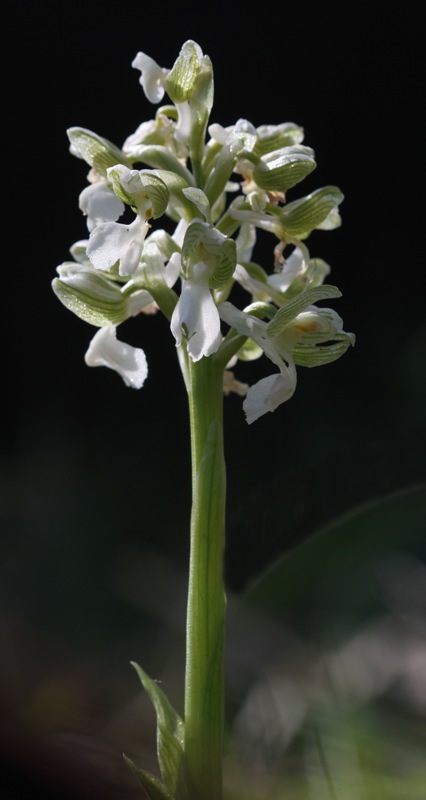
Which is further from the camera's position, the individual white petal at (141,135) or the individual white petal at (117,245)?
the individual white petal at (141,135)

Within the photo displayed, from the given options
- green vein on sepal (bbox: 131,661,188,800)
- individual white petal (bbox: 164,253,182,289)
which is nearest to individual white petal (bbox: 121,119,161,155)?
individual white petal (bbox: 164,253,182,289)

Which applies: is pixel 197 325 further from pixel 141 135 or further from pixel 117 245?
pixel 141 135

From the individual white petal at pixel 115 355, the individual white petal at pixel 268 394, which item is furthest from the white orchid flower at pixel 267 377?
the individual white petal at pixel 115 355

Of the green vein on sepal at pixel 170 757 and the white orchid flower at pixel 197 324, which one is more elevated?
the white orchid flower at pixel 197 324

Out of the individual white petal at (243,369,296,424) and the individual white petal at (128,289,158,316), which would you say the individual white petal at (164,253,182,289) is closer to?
the individual white petal at (128,289,158,316)

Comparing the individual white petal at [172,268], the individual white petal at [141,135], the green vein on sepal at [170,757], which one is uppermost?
the individual white petal at [141,135]

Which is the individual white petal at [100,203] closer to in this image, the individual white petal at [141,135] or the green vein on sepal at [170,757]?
the individual white petal at [141,135]

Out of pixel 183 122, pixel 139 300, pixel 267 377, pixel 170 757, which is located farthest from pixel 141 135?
pixel 170 757
